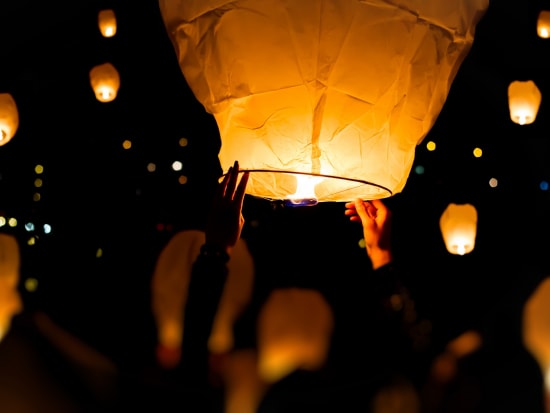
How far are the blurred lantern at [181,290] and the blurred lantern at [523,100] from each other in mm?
1584

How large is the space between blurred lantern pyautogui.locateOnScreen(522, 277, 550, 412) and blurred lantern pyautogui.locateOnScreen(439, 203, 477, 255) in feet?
1.20

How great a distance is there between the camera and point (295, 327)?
3.13 m

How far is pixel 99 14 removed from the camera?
2822mm

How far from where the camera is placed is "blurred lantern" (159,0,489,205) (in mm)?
813

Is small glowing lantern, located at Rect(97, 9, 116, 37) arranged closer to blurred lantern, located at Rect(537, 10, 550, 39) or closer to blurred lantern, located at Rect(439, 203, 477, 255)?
blurred lantern, located at Rect(439, 203, 477, 255)

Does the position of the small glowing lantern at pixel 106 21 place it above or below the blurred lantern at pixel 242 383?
above

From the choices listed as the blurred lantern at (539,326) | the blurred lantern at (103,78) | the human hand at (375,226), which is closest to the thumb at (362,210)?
the human hand at (375,226)

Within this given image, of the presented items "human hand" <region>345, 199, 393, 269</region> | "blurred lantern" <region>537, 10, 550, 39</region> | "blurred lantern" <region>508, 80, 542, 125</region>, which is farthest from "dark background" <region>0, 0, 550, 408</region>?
"human hand" <region>345, 199, 393, 269</region>

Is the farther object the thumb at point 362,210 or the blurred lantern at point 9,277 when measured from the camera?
the blurred lantern at point 9,277

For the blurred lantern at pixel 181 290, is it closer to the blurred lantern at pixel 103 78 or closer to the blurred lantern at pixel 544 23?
the blurred lantern at pixel 103 78

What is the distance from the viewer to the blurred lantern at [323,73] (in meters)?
0.81

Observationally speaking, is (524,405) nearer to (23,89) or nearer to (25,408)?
(25,408)

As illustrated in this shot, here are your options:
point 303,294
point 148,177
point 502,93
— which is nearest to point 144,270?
point 148,177

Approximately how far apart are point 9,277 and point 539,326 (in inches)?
101
